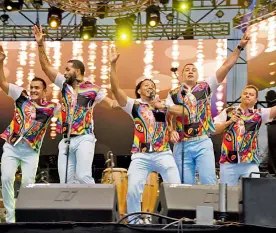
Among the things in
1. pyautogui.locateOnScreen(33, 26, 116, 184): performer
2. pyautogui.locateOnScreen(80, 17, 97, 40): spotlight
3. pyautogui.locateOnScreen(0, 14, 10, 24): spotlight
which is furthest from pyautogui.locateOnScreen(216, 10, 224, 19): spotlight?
pyautogui.locateOnScreen(33, 26, 116, 184): performer

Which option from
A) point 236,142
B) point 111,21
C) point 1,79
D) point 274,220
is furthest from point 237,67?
point 274,220

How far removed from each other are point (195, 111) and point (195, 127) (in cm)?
17

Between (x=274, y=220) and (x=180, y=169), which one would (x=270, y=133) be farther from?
(x=274, y=220)

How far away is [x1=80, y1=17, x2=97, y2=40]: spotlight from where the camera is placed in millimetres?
9905

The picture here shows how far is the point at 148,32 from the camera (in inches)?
415

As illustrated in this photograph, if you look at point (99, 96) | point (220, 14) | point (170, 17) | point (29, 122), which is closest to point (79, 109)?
point (99, 96)

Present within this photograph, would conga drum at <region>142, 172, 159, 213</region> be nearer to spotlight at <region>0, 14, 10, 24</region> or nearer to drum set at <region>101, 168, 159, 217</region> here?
drum set at <region>101, 168, 159, 217</region>

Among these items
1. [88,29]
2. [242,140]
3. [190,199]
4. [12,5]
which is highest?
[12,5]

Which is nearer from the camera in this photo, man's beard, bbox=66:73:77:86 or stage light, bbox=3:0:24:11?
man's beard, bbox=66:73:77:86

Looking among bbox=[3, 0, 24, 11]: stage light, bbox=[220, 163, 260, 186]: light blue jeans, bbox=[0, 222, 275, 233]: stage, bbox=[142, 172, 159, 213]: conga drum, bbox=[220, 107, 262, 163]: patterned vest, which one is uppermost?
bbox=[3, 0, 24, 11]: stage light

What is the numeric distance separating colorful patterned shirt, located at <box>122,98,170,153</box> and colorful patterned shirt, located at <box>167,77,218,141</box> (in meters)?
0.18

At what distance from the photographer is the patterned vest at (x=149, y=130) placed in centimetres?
564

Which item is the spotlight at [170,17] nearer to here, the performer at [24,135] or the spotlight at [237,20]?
the spotlight at [237,20]

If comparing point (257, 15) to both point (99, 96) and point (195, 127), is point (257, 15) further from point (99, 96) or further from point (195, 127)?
point (99, 96)
